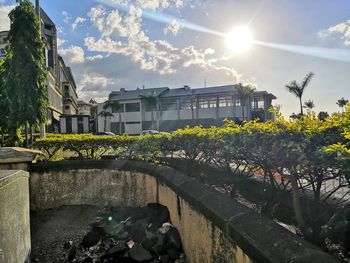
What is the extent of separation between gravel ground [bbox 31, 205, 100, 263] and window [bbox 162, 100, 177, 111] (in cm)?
3981

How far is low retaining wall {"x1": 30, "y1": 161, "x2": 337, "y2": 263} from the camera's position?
7.13 feet

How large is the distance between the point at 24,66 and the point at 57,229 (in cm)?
614

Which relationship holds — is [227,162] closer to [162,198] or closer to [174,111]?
[162,198]

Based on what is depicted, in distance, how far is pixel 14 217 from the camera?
3.86 metres

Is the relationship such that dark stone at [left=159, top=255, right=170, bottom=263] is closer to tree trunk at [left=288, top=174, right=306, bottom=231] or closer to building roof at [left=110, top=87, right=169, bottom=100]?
tree trunk at [left=288, top=174, right=306, bottom=231]

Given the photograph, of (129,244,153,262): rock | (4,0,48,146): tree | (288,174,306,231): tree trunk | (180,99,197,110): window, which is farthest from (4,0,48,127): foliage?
(180,99,197,110): window

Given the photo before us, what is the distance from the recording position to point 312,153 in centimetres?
257

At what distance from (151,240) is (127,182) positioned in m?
2.91

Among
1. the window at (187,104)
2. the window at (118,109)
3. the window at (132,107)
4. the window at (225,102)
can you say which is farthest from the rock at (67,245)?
the window at (118,109)

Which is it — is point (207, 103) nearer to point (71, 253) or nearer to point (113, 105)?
point (113, 105)

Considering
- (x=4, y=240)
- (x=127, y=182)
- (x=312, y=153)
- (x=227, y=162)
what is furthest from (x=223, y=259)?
(x=127, y=182)

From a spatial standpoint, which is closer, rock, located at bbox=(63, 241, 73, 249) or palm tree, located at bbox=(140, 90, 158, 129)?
rock, located at bbox=(63, 241, 73, 249)

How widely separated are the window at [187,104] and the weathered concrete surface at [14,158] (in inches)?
1528

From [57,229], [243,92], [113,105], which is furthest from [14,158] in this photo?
[113,105]
